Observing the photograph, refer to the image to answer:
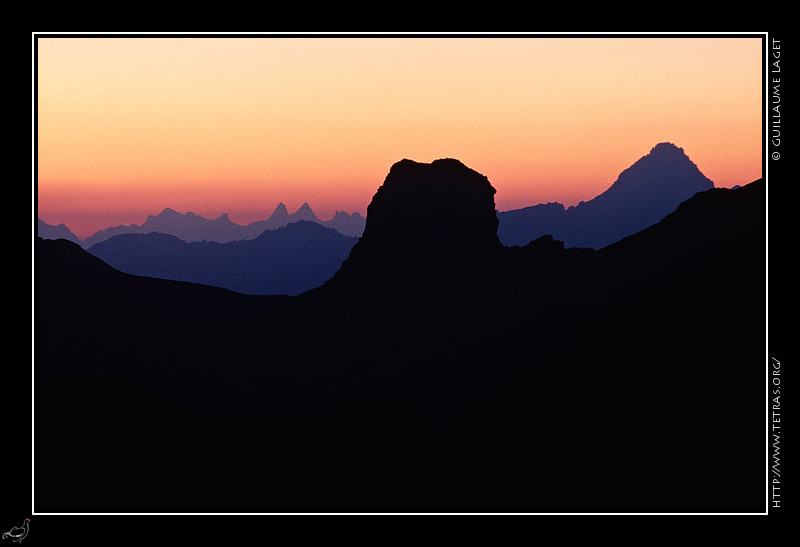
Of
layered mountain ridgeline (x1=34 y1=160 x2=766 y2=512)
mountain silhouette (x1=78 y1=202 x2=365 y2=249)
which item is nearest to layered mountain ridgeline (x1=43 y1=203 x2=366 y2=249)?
mountain silhouette (x1=78 y1=202 x2=365 y2=249)

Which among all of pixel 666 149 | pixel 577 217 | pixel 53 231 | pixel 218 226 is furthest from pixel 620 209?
pixel 53 231

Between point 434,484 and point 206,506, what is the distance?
3.27 m

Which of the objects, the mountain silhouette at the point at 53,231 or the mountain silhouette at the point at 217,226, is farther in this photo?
the mountain silhouette at the point at 217,226

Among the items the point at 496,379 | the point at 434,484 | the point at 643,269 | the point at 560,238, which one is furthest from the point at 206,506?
the point at 643,269

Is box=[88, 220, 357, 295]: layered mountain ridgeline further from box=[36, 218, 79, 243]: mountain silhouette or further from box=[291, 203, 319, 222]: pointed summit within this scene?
box=[36, 218, 79, 243]: mountain silhouette

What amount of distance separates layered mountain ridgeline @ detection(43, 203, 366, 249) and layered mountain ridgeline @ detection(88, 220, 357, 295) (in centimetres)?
8

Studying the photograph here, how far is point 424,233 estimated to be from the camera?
1520 centimetres

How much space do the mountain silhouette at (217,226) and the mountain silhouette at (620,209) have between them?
2440 millimetres

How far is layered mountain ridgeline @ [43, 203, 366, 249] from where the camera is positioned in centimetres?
1093

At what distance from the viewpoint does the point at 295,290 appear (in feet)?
37.9

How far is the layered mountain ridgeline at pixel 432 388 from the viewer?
10.3 metres

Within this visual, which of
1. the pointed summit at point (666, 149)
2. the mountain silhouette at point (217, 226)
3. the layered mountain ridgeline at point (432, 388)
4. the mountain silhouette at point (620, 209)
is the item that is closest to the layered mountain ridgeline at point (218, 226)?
the mountain silhouette at point (217, 226)

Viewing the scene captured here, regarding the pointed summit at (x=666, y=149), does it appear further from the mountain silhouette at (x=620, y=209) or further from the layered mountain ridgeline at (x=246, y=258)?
the layered mountain ridgeline at (x=246, y=258)

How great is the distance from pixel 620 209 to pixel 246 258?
5.88 m
